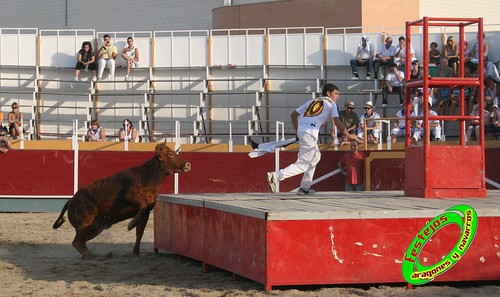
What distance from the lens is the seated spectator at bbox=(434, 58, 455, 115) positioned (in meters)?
21.0

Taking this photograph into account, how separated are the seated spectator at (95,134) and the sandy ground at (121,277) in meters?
7.90

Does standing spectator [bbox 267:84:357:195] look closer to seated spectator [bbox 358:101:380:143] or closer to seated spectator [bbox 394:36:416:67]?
seated spectator [bbox 358:101:380:143]

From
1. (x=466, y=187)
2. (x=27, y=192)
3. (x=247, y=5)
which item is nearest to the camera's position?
(x=466, y=187)

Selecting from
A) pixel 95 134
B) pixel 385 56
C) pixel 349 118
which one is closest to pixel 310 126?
pixel 349 118

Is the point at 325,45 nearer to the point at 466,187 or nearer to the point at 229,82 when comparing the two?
the point at 229,82

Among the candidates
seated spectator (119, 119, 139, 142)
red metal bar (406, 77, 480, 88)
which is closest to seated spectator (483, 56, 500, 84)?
seated spectator (119, 119, 139, 142)

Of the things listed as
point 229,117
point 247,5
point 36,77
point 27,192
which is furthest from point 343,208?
point 247,5

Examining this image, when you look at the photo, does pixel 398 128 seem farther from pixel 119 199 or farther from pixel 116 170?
pixel 119 199

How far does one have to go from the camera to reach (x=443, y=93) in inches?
863

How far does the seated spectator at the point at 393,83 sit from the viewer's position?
77.6 ft

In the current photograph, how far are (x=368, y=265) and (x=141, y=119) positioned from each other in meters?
16.2

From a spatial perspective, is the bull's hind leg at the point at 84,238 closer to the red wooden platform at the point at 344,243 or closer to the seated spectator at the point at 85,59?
the red wooden platform at the point at 344,243

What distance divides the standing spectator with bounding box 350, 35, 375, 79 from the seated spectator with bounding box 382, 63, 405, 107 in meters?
0.89

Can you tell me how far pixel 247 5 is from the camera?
30828mm
